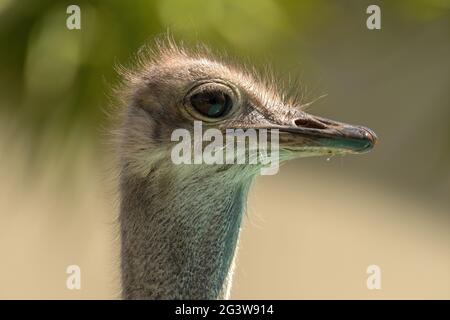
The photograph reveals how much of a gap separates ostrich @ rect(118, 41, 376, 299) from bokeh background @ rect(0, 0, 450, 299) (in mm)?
2005

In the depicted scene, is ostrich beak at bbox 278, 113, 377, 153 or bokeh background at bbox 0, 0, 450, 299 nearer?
ostrich beak at bbox 278, 113, 377, 153

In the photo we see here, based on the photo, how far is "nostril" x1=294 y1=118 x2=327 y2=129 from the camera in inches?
125

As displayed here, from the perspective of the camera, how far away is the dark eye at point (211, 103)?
3225mm

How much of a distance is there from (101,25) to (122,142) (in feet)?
10.0

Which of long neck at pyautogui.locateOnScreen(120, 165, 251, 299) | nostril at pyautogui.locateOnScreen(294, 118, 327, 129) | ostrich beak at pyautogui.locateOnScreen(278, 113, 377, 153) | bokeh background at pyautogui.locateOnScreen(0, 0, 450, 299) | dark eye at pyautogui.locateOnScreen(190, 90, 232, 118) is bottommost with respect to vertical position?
long neck at pyautogui.locateOnScreen(120, 165, 251, 299)

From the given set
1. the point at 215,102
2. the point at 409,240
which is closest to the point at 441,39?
the point at 409,240

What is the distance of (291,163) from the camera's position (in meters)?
8.32

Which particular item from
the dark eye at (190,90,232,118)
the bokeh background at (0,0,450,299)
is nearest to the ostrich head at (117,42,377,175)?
the dark eye at (190,90,232,118)

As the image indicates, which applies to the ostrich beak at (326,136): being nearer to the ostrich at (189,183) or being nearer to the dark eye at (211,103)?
the ostrich at (189,183)

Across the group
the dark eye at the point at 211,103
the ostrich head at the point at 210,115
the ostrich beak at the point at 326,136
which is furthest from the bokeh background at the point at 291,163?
the ostrich beak at the point at 326,136

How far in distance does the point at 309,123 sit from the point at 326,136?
12 centimetres

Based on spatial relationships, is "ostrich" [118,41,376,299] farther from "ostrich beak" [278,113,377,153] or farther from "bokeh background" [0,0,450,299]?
"bokeh background" [0,0,450,299]

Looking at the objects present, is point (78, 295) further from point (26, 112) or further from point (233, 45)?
point (233, 45)

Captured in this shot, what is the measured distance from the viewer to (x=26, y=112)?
251 inches
